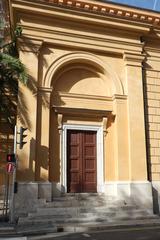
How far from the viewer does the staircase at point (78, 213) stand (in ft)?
36.4

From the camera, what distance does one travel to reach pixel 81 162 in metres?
14.4

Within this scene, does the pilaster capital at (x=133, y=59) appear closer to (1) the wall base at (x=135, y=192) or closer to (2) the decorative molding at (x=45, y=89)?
(2) the decorative molding at (x=45, y=89)

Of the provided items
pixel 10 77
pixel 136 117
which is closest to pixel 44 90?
pixel 10 77

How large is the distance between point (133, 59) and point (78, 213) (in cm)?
736

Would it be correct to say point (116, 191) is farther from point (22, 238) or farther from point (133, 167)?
point (22, 238)

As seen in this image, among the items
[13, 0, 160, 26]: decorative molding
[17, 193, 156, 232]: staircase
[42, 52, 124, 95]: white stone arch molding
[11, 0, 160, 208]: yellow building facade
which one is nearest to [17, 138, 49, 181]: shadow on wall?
[11, 0, 160, 208]: yellow building facade

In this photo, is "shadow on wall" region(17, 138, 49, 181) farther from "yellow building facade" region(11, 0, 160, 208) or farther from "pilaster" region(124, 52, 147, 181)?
"pilaster" region(124, 52, 147, 181)

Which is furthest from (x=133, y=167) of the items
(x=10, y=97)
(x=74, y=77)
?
(x=10, y=97)

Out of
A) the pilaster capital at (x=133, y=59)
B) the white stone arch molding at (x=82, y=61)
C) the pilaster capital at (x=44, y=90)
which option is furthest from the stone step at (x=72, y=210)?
the pilaster capital at (x=133, y=59)

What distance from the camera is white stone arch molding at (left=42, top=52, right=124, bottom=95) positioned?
1418 centimetres

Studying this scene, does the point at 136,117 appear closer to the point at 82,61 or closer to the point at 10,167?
the point at 82,61

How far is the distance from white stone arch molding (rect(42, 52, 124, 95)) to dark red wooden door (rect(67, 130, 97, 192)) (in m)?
2.32

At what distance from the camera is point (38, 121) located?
13523mm

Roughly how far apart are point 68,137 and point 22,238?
18.0 feet
